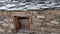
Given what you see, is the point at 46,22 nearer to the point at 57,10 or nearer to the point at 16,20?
the point at 57,10

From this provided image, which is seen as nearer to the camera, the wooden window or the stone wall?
the stone wall

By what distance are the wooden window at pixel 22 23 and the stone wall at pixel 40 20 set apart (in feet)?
A: 0.47

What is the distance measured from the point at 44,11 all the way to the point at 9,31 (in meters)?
1.51

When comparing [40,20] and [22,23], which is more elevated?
[40,20]

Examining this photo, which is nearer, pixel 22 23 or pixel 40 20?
pixel 40 20

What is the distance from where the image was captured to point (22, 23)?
593 cm

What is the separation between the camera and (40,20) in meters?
A: 5.62

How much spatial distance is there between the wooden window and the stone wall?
143 mm

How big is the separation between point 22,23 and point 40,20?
28.1 inches

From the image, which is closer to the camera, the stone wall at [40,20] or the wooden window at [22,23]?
the stone wall at [40,20]

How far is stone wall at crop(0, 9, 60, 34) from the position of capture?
5.48m

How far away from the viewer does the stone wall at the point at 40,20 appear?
5.48 m

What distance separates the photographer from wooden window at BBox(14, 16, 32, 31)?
19.1 ft

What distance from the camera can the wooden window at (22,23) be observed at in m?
5.82
